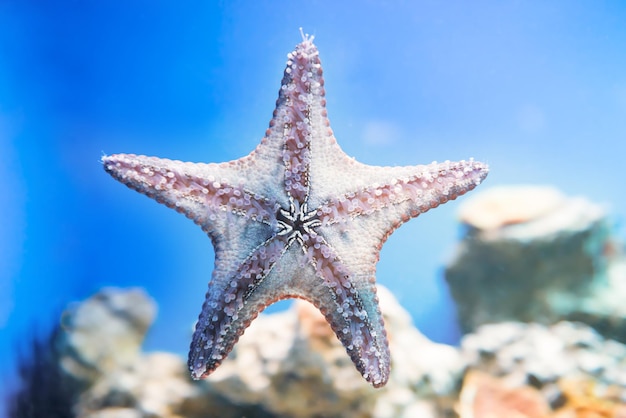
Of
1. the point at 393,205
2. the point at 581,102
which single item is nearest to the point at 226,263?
the point at 393,205

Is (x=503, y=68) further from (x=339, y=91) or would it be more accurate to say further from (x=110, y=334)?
(x=110, y=334)

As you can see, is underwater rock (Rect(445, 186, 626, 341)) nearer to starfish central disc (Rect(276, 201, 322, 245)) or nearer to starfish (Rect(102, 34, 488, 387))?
starfish (Rect(102, 34, 488, 387))

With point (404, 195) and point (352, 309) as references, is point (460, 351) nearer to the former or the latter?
point (352, 309)

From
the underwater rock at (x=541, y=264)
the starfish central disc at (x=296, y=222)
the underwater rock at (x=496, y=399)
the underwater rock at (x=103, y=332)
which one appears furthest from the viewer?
the underwater rock at (x=541, y=264)

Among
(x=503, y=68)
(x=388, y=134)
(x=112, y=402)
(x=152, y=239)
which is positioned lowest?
(x=112, y=402)

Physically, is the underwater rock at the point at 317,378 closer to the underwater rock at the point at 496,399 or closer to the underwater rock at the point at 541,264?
the underwater rock at the point at 496,399

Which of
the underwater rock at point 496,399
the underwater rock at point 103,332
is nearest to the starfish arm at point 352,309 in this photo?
the underwater rock at point 496,399
